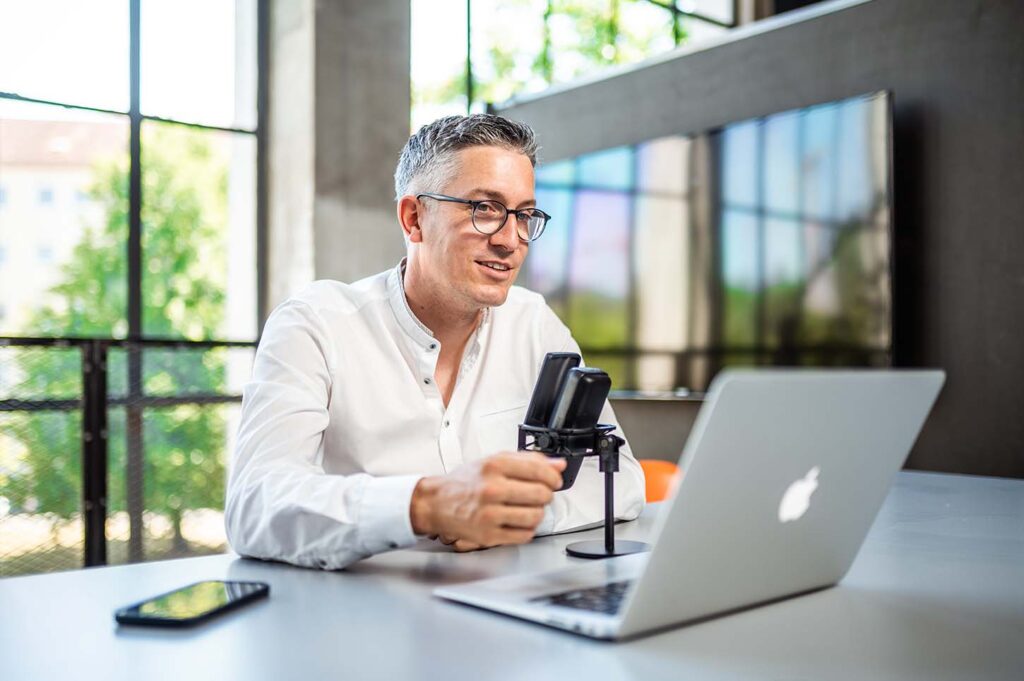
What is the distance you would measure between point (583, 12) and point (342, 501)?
5.46 metres

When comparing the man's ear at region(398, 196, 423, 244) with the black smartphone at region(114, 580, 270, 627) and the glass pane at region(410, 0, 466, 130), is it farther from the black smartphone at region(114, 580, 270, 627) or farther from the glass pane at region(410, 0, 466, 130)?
the glass pane at region(410, 0, 466, 130)

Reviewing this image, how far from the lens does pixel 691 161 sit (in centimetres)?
409

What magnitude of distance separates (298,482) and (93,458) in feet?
9.30

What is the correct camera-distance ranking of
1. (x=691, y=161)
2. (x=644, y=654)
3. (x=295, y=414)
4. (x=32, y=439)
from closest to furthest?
(x=644, y=654) → (x=295, y=414) → (x=32, y=439) → (x=691, y=161)

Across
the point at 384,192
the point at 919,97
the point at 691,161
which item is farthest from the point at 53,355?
the point at 919,97

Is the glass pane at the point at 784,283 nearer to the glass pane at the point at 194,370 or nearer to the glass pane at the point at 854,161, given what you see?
the glass pane at the point at 854,161

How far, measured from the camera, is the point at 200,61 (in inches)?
196

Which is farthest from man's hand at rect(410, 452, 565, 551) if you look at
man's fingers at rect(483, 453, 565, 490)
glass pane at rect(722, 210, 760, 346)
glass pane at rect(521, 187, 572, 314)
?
glass pane at rect(521, 187, 572, 314)

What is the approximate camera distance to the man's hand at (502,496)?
3.22 feet

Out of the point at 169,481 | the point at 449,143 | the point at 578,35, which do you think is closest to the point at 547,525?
the point at 449,143

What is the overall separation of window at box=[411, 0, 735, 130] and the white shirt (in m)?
3.63

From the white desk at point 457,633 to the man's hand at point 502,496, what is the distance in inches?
3.5

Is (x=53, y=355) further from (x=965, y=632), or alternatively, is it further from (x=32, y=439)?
(x=965, y=632)

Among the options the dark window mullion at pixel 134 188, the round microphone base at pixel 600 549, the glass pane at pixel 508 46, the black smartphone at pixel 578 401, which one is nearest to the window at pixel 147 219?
the dark window mullion at pixel 134 188
